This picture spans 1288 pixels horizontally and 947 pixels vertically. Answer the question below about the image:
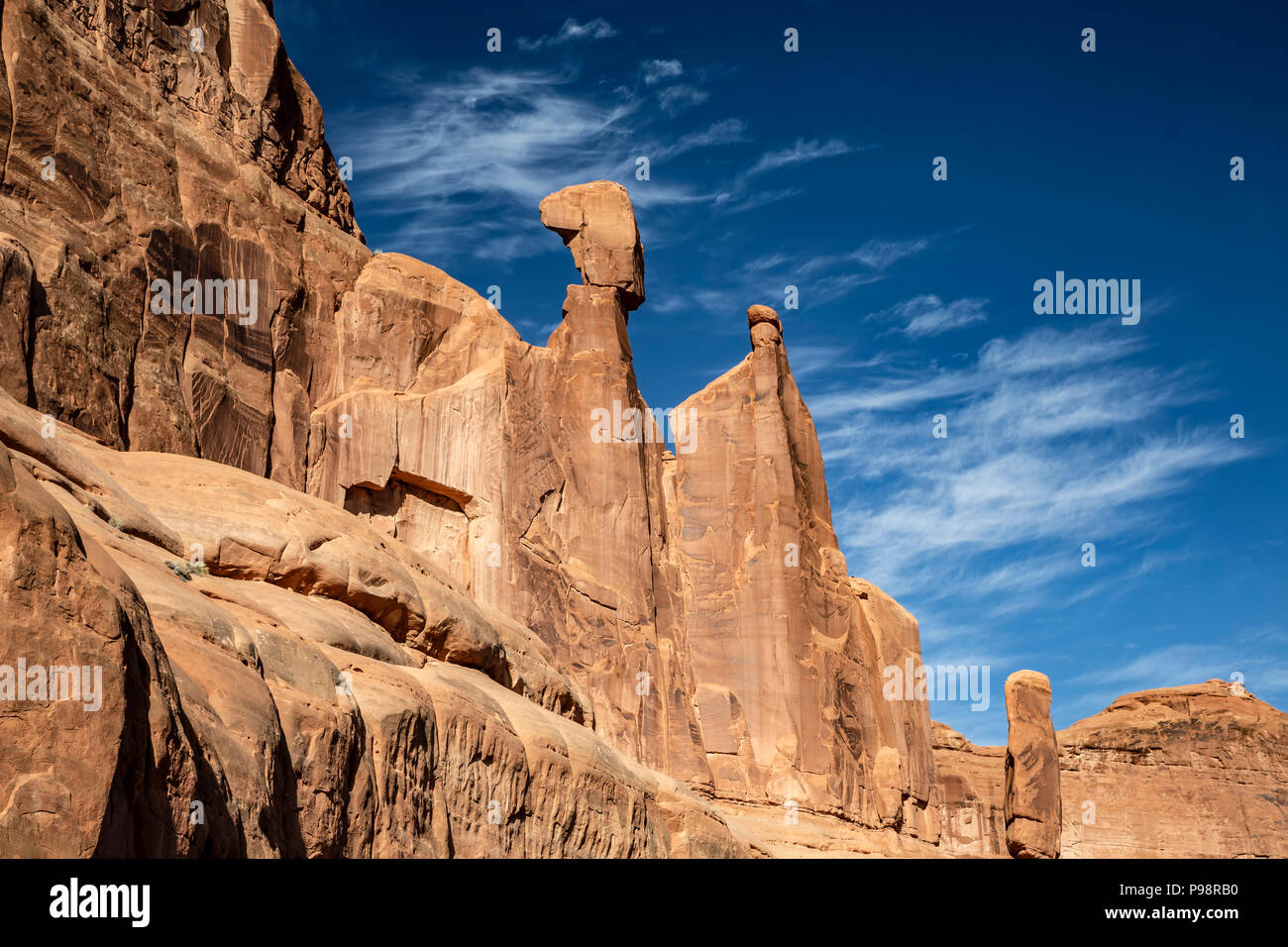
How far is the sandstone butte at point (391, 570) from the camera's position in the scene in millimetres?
14008

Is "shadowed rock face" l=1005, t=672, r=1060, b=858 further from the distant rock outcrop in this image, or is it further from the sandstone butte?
the distant rock outcrop

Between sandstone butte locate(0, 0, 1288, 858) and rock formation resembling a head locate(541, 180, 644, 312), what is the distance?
125mm

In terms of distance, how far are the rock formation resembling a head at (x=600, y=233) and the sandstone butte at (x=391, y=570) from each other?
0.41 feet

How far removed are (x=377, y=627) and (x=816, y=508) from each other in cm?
4142

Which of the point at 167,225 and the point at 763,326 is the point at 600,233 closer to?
the point at 763,326

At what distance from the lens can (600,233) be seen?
53.9 metres

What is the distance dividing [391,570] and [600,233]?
32680 millimetres
